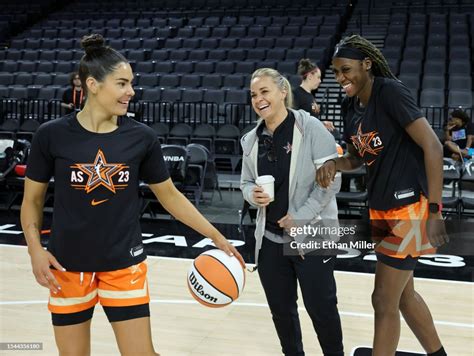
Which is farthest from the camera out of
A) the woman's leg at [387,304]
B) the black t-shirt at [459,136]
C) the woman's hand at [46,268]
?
the black t-shirt at [459,136]

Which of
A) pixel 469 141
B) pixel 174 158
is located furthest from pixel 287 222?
pixel 469 141

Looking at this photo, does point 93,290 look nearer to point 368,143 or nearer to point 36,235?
point 36,235

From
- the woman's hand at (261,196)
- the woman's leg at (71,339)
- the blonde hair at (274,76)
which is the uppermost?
the blonde hair at (274,76)

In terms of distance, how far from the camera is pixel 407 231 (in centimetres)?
268

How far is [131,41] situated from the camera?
1484 cm

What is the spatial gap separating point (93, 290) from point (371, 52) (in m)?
1.57

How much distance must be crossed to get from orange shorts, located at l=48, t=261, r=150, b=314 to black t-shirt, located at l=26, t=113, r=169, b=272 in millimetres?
34

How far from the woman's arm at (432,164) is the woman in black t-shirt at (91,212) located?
115 cm

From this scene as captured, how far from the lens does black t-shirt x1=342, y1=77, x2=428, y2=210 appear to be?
8.63 ft

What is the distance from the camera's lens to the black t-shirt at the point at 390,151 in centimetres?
263

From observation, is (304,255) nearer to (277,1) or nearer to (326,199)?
(326,199)

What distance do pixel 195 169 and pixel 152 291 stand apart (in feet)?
12.1

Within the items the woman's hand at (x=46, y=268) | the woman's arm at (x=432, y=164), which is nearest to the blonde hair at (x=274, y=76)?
the woman's arm at (x=432, y=164)

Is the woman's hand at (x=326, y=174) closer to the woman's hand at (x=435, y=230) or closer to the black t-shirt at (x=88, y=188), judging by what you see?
the woman's hand at (x=435, y=230)
